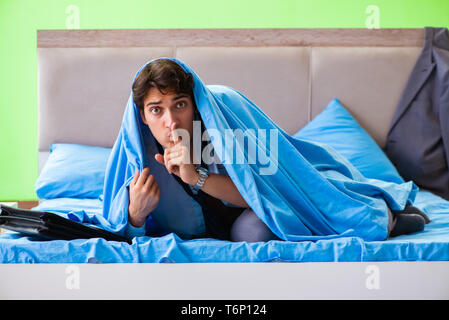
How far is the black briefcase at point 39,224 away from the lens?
4.11ft

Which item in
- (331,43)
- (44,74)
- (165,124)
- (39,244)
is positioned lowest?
(39,244)

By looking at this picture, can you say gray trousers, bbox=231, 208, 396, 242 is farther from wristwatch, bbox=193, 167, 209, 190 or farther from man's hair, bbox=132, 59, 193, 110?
man's hair, bbox=132, 59, 193, 110

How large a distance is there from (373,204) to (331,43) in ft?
4.70

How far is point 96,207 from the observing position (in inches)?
75.9

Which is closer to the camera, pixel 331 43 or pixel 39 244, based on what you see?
pixel 39 244

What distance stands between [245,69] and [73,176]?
106 cm

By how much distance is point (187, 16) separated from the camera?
9.00 ft

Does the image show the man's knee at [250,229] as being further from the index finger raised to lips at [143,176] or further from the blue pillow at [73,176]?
the blue pillow at [73,176]

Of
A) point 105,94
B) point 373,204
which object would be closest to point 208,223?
point 373,204

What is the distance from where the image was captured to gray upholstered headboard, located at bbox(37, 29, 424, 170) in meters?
2.61
